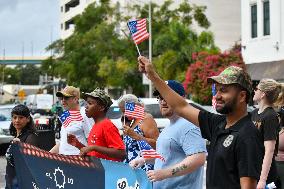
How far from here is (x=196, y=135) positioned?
5.90 m

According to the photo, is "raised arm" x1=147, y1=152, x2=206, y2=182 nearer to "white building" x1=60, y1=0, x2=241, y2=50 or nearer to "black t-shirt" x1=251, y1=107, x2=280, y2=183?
"black t-shirt" x1=251, y1=107, x2=280, y2=183

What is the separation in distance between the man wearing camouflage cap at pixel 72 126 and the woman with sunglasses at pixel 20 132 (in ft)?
1.71

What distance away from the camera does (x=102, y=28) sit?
47375mm

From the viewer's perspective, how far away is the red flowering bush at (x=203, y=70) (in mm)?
38500

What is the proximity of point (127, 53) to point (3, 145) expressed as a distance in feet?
80.7

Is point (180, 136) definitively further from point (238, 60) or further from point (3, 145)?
point (238, 60)

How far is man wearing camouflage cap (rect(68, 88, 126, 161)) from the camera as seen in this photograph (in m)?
7.24

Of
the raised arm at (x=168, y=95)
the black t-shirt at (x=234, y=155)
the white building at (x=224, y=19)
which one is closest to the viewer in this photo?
the black t-shirt at (x=234, y=155)

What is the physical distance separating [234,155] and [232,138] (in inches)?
4.3

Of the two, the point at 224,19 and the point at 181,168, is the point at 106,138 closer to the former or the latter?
the point at 181,168

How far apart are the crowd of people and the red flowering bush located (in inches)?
1170

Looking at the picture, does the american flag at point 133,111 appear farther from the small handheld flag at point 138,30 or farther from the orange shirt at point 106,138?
the small handheld flag at point 138,30

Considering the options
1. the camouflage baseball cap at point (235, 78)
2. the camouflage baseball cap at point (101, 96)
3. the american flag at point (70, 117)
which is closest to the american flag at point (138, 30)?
the camouflage baseball cap at point (235, 78)

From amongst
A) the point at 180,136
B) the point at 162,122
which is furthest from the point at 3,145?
the point at 180,136
